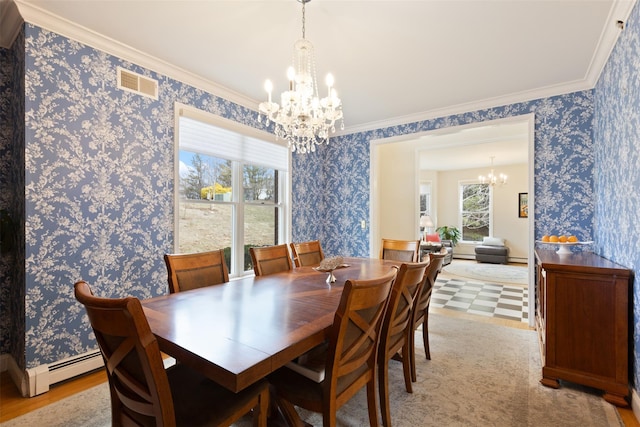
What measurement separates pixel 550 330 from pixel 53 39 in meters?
4.25

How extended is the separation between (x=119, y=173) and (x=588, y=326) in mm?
3785

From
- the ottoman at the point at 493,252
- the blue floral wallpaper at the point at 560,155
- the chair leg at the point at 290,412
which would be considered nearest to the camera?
the chair leg at the point at 290,412

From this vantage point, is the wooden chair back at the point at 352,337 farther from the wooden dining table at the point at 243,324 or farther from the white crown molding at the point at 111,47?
the white crown molding at the point at 111,47

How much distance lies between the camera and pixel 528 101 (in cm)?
342

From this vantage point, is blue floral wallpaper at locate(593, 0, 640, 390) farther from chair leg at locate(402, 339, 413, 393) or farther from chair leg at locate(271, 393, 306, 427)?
chair leg at locate(271, 393, 306, 427)

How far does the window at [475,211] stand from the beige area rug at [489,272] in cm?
133

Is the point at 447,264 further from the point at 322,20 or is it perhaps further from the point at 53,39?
the point at 53,39

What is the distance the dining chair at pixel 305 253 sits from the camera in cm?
300

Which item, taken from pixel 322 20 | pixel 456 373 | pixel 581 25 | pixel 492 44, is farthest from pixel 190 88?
pixel 456 373

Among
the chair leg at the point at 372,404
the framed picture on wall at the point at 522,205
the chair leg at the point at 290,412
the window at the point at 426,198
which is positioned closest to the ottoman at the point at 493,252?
the framed picture on wall at the point at 522,205

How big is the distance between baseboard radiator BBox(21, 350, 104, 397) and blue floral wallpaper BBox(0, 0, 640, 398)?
0.05 meters

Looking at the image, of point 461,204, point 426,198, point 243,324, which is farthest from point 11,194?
point 461,204

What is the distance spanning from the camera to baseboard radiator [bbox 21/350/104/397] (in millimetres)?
2080

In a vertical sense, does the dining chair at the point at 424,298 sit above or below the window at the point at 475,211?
below
